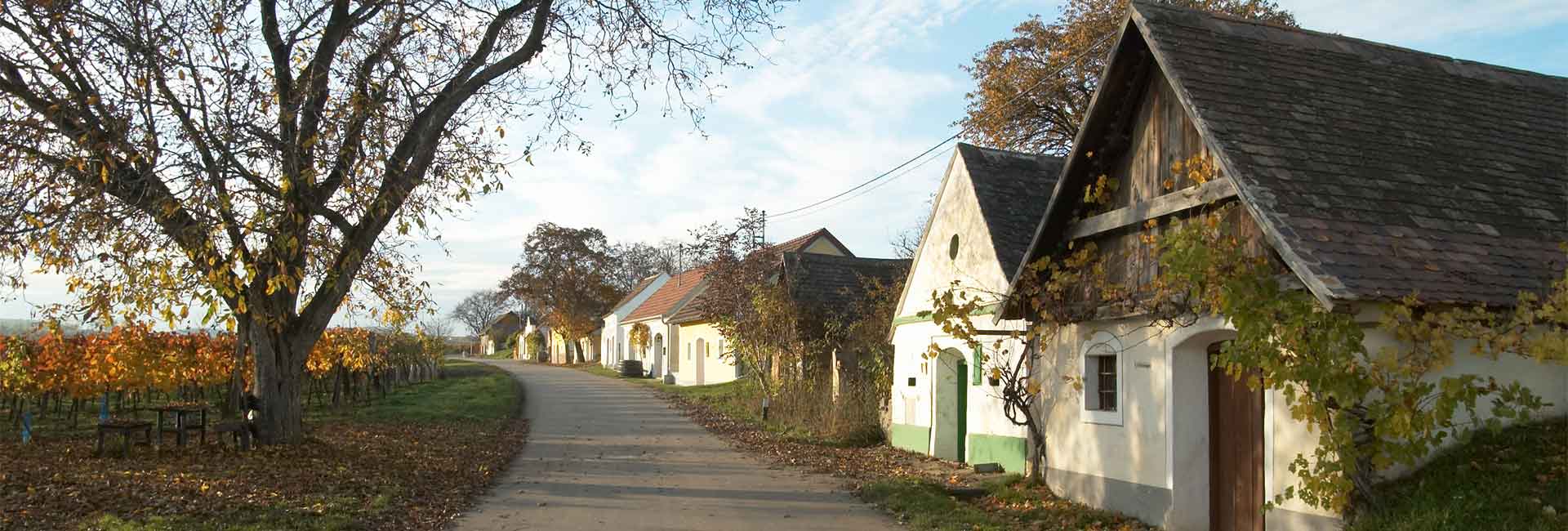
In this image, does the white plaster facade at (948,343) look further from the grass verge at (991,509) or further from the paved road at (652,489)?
the paved road at (652,489)

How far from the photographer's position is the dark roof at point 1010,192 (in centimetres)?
1491

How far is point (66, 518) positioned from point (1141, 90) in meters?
10.9

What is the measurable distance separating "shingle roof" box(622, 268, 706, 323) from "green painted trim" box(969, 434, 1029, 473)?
28.2m

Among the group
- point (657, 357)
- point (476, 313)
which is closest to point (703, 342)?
point (657, 357)

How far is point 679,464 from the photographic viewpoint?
15.3m

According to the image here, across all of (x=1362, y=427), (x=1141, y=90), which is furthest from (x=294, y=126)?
(x=1362, y=427)

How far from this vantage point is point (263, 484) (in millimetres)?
11508

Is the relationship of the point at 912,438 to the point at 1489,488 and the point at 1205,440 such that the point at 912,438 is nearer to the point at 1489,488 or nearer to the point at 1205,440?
the point at 1205,440

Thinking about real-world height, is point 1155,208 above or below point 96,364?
above

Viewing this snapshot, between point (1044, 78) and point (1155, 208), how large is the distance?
53.4 ft

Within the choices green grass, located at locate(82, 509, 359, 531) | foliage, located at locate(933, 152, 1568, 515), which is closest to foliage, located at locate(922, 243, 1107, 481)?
foliage, located at locate(933, 152, 1568, 515)

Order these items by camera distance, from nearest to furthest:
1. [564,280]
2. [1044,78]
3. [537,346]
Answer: [1044,78]
[564,280]
[537,346]

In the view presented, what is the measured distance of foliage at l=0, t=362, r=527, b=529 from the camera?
31.4ft

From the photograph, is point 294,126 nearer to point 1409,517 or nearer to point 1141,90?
point 1141,90
